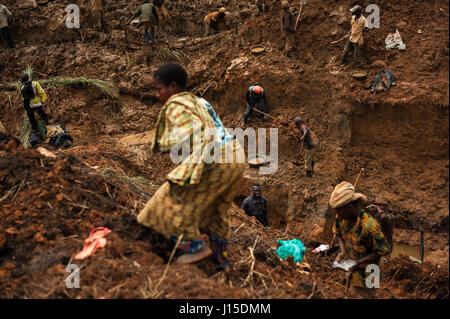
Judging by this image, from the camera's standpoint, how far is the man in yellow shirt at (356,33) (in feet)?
27.3

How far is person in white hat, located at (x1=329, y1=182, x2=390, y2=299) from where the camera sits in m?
3.34

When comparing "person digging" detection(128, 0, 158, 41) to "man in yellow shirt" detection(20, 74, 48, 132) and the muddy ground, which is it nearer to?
the muddy ground

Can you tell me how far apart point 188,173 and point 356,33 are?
22.8 feet

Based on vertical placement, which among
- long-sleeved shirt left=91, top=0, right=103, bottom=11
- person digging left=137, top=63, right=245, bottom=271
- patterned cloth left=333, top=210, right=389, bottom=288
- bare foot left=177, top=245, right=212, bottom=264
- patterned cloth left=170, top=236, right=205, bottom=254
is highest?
long-sleeved shirt left=91, top=0, right=103, bottom=11

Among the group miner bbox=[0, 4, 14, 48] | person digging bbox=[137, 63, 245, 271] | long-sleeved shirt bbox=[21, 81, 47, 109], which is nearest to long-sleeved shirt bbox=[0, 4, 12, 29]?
miner bbox=[0, 4, 14, 48]

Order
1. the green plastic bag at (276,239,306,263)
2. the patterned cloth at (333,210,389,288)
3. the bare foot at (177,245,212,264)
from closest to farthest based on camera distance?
the bare foot at (177,245,212,264) → the patterned cloth at (333,210,389,288) → the green plastic bag at (276,239,306,263)

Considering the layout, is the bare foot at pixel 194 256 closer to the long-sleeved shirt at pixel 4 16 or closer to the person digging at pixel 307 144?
the person digging at pixel 307 144

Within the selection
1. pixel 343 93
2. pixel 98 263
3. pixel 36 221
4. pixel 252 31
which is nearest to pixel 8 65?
pixel 252 31

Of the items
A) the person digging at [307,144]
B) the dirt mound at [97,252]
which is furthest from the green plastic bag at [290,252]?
the person digging at [307,144]

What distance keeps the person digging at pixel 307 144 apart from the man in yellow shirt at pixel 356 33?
1.98 m

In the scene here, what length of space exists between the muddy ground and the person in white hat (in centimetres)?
27

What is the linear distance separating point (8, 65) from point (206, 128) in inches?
409

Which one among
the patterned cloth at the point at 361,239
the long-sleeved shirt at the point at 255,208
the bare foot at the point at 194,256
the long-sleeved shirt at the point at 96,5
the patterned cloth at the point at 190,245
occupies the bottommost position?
the long-sleeved shirt at the point at 255,208

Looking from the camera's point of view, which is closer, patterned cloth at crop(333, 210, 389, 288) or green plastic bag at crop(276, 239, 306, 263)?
patterned cloth at crop(333, 210, 389, 288)
